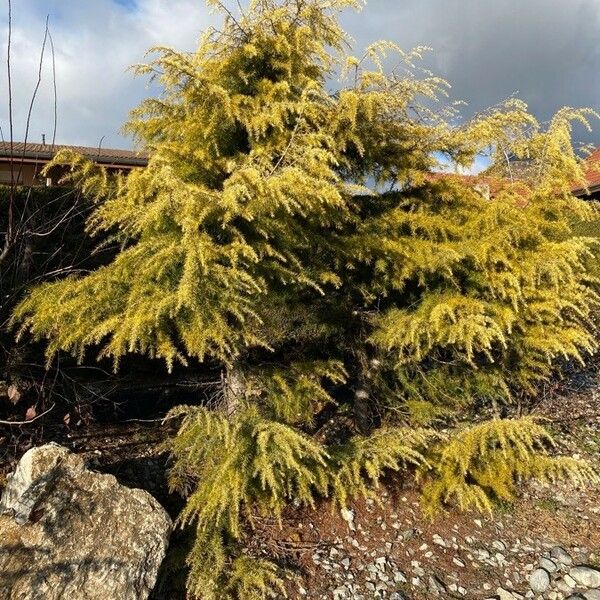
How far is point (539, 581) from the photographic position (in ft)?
14.1

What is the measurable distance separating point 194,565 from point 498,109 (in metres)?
4.73

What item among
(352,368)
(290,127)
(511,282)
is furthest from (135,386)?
(511,282)

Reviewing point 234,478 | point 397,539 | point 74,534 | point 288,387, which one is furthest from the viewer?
point 288,387

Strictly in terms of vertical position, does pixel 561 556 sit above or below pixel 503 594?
above

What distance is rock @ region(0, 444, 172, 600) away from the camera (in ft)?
11.1

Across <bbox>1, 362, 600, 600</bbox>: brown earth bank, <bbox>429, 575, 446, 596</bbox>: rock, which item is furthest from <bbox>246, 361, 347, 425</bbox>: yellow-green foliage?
<bbox>429, 575, 446, 596</bbox>: rock

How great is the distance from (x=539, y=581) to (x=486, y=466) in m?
1.04

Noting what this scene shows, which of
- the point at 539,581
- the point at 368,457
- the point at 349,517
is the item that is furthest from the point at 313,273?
the point at 539,581

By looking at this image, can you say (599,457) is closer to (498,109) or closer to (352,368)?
(352,368)

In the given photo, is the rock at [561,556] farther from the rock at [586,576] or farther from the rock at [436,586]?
the rock at [436,586]

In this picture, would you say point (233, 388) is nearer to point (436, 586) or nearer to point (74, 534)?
point (74, 534)

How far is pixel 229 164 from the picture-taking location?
4164 millimetres

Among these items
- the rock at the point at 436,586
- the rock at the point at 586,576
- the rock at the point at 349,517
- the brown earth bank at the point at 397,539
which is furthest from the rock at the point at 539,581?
the rock at the point at 349,517

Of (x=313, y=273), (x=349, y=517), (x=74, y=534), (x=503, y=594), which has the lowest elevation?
(x=503, y=594)
